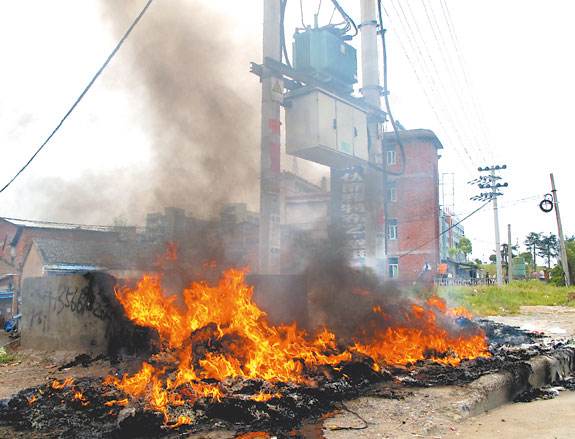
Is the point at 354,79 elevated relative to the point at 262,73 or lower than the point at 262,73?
elevated

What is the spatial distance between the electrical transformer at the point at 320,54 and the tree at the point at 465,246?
55.9 meters

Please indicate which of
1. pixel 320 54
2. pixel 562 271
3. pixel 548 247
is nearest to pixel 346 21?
pixel 320 54

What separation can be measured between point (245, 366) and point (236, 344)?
0.44 metres

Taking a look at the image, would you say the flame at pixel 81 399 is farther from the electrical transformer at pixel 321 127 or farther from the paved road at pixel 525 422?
the electrical transformer at pixel 321 127

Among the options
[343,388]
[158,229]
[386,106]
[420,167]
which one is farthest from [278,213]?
[420,167]

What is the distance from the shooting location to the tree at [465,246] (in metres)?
63.2

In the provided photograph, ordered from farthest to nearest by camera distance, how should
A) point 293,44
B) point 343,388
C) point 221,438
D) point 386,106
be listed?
1. point 386,106
2. point 293,44
3. point 343,388
4. point 221,438

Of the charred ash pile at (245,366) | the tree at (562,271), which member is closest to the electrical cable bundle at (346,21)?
the charred ash pile at (245,366)

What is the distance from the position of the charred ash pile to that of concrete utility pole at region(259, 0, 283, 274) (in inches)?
52.9

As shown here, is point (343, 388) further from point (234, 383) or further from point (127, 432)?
point (127, 432)

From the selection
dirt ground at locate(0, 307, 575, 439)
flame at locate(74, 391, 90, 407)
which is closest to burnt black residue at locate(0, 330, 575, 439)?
flame at locate(74, 391, 90, 407)

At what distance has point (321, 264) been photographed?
34.6 ft

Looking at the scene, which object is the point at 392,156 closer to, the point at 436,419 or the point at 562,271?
the point at 562,271

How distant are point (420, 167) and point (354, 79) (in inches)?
1019
